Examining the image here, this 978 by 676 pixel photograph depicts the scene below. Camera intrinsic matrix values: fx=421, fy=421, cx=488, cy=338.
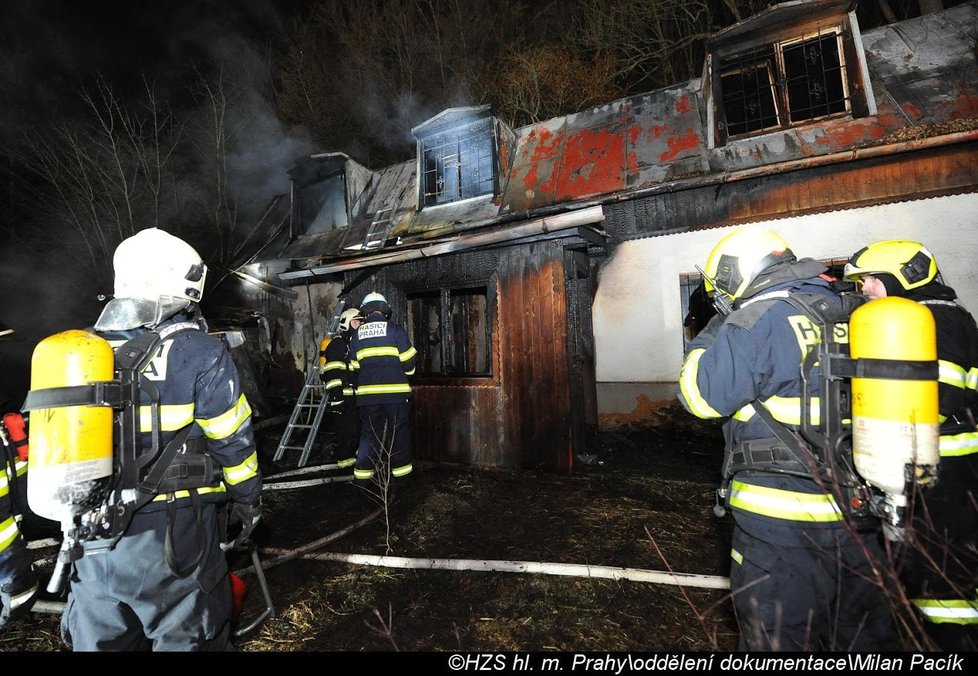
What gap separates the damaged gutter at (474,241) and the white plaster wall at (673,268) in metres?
2.13

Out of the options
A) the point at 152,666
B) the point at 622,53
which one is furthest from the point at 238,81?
the point at 152,666

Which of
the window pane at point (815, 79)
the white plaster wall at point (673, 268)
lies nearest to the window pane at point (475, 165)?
the white plaster wall at point (673, 268)

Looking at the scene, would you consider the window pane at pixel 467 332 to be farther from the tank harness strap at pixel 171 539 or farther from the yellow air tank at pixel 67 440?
the yellow air tank at pixel 67 440

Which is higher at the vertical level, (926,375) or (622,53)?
(622,53)

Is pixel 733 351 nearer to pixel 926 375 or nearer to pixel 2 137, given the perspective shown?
pixel 926 375

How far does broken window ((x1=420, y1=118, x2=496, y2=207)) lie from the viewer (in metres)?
7.75

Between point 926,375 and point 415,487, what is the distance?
17.2ft

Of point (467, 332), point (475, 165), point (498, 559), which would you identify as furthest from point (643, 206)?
point (498, 559)

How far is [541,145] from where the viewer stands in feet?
25.9

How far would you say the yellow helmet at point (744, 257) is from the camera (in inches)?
85.4

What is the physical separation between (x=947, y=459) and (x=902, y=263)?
45.2 inches

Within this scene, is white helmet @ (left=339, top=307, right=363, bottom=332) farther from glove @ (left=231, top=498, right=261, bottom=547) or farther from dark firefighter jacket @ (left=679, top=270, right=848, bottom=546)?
dark firefighter jacket @ (left=679, top=270, right=848, bottom=546)

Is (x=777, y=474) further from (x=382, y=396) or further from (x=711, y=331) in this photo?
(x=382, y=396)

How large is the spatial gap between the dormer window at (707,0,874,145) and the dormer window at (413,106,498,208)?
3.73 metres
